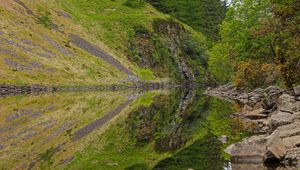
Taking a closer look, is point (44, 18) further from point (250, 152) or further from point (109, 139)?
point (250, 152)

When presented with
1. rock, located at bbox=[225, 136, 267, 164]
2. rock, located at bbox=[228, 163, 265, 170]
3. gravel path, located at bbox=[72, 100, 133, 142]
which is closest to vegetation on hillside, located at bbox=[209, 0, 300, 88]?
gravel path, located at bbox=[72, 100, 133, 142]

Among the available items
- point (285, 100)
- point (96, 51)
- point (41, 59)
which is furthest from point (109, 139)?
point (96, 51)

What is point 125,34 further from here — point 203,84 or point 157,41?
point 203,84

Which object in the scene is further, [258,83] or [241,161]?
[258,83]

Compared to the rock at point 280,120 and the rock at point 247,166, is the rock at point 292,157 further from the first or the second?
the rock at point 280,120

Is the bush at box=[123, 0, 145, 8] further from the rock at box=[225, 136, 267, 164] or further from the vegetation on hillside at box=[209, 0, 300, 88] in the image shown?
the rock at box=[225, 136, 267, 164]

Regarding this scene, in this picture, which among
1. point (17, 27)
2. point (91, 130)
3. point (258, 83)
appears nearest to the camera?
point (91, 130)

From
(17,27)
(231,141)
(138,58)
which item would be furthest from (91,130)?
(138,58)
